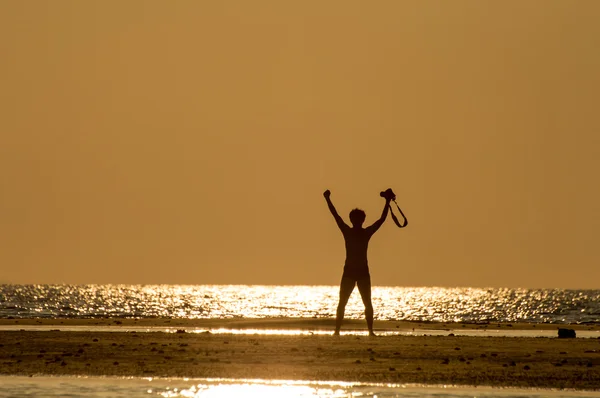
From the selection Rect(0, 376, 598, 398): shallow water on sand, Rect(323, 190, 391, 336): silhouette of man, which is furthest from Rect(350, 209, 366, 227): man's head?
Rect(0, 376, 598, 398): shallow water on sand

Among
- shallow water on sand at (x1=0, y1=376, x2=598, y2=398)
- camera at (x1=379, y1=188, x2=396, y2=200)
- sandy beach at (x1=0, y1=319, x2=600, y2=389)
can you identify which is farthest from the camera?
camera at (x1=379, y1=188, x2=396, y2=200)

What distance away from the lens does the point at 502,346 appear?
33969 millimetres

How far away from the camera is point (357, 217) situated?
34938mm

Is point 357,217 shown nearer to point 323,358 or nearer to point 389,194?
point 389,194

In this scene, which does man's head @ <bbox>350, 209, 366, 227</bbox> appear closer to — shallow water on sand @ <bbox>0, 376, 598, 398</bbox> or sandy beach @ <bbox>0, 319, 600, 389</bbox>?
sandy beach @ <bbox>0, 319, 600, 389</bbox>

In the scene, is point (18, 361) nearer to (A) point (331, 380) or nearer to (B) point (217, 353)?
(B) point (217, 353)

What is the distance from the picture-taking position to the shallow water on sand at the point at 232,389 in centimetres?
2391

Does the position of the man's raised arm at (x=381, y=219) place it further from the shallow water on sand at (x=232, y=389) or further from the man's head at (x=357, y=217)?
the shallow water on sand at (x=232, y=389)

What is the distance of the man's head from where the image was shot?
114 feet

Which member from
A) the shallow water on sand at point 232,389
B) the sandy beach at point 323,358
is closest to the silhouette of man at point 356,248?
the sandy beach at point 323,358

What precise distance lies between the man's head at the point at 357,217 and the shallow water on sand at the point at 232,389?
962 centimetres

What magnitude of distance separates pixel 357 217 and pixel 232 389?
11.1m

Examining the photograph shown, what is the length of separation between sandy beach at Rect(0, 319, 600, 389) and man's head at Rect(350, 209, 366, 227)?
10.3ft

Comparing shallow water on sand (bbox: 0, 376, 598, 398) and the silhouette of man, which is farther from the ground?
the silhouette of man
